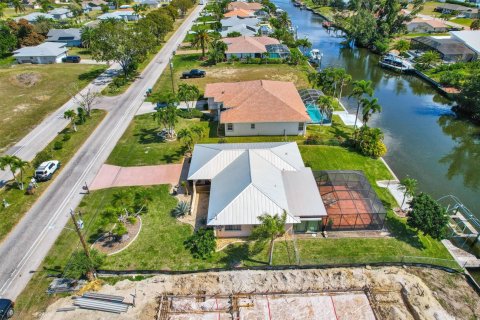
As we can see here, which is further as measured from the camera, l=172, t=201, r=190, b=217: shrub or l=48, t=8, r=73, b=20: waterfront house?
l=48, t=8, r=73, b=20: waterfront house

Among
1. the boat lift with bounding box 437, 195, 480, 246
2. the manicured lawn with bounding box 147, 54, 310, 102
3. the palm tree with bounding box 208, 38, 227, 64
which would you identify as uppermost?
the palm tree with bounding box 208, 38, 227, 64

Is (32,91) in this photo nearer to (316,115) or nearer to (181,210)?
(181,210)

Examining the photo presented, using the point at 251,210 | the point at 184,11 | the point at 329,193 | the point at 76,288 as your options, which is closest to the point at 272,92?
the point at 329,193

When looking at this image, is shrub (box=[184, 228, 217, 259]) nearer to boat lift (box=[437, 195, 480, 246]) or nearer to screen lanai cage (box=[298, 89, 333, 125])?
boat lift (box=[437, 195, 480, 246])

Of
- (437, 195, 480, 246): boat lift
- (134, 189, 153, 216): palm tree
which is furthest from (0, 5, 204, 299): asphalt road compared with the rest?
(437, 195, 480, 246): boat lift

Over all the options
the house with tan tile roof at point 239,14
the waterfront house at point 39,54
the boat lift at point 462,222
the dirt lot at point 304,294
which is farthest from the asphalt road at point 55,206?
the house with tan tile roof at point 239,14

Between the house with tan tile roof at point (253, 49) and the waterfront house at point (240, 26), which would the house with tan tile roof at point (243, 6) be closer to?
the waterfront house at point (240, 26)

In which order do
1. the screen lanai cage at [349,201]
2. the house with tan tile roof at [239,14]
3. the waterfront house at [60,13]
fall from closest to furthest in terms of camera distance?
the screen lanai cage at [349,201] → the house with tan tile roof at [239,14] → the waterfront house at [60,13]
